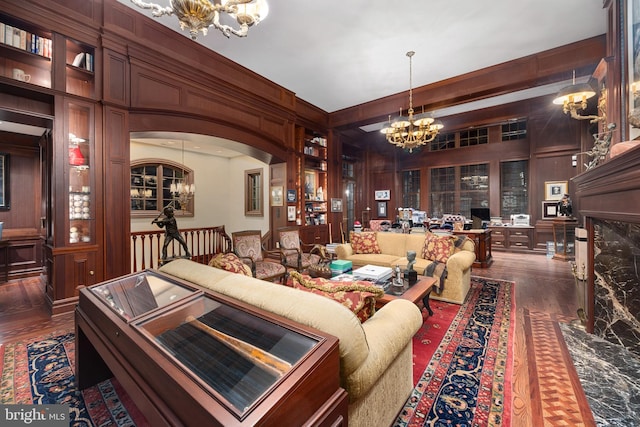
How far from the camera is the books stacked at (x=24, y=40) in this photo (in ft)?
9.51

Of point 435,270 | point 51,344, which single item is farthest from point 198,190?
point 435,270

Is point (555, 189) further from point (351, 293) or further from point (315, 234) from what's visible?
point (351, 293)

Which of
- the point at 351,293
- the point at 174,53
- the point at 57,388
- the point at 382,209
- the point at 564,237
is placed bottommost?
the point at 57,388

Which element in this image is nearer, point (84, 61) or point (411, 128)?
point (84, 61)

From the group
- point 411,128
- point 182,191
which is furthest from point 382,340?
point 182,191

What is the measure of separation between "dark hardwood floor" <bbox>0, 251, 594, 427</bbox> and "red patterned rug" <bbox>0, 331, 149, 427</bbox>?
49 centimetres

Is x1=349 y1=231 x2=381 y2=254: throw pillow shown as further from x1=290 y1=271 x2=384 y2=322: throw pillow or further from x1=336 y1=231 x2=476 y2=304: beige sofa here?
x1=290 y1=271 x2=384 y2=322: throw pillow

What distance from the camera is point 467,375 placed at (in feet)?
6.69

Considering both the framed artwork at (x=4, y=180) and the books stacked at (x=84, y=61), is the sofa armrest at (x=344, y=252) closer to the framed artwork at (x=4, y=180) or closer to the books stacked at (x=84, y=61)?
the books stacked at (x=84, y=61)

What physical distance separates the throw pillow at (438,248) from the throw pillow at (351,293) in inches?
109

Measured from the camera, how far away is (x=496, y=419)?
1.62 meters

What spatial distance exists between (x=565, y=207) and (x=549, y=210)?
22.3 inches

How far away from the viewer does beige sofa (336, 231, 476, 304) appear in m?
3.52

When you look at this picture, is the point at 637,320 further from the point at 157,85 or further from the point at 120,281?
the point at 157,85
